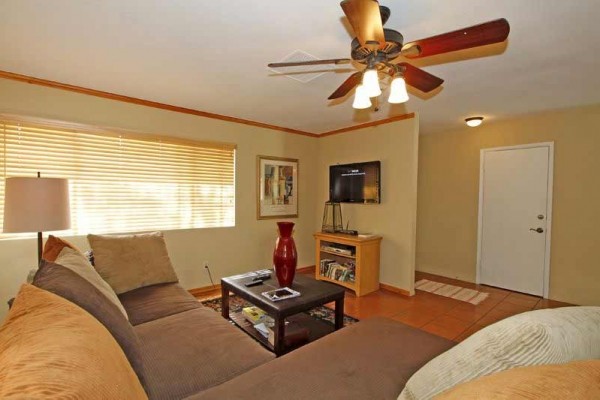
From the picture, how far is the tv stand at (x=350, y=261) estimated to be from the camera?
3.54 m

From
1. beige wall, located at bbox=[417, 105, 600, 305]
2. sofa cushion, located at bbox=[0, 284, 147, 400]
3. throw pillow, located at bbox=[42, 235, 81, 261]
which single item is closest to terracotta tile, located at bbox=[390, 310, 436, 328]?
beige wall, located at bbox=[417, 105, 600, 305]

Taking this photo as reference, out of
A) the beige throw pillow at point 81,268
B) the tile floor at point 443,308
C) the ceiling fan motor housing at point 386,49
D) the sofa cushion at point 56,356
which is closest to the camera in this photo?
the sofa cushion at point 56,356

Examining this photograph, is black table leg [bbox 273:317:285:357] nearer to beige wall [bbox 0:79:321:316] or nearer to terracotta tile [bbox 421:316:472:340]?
terracotta tile [bbox 421:316:472:340]

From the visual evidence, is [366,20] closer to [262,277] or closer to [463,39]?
[463,39]

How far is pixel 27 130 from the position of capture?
97.7 inches

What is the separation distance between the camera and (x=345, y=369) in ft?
3.88

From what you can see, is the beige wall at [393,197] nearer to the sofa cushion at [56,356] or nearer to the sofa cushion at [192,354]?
the sofa cushion at [192,354]

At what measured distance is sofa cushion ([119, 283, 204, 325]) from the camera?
1.82 m

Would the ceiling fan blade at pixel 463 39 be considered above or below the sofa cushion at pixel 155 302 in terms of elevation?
above

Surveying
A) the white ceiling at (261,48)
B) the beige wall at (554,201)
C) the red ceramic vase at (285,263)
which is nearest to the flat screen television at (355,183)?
the white ceiling at (261,48)

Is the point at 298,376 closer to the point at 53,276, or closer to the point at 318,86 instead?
the point at 53,276

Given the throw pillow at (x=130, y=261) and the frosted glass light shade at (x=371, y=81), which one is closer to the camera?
the frosted glass light shade at (x=371, y=81)

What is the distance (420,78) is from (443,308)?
258 centimetres

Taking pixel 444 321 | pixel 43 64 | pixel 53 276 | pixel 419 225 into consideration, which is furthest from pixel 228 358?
pixel 419 225
